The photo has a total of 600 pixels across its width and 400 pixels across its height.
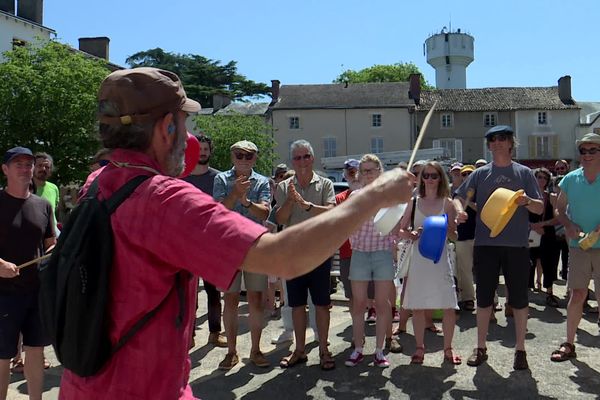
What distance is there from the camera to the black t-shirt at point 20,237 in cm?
404

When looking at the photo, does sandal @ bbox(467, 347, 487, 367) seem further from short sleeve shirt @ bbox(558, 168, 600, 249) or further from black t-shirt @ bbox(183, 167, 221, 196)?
black t-shirt @ bbox(183, 167, 221, 196)

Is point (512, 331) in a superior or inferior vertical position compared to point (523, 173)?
inferior

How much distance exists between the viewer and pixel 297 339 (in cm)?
554

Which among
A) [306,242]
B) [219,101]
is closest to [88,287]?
[306,242]

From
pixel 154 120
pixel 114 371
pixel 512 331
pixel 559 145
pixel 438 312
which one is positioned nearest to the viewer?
pixel 114 371

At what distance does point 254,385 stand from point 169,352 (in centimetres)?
360

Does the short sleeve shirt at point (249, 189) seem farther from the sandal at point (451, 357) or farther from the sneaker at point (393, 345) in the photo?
the sandal at point (451, 357)

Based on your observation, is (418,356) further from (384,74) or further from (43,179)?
(384,74)

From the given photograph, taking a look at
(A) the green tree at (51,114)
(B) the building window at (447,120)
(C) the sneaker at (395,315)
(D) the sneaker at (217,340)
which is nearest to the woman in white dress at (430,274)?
(C) the sneaker at (395,315)

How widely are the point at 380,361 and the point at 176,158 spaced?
165 inches

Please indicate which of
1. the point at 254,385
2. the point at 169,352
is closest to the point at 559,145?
the point at 254,385

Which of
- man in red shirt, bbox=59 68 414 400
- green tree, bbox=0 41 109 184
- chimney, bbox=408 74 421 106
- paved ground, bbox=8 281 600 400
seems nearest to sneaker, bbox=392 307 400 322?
paved ground, bbox=8 281 600 400

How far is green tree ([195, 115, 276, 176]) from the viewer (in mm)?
40250

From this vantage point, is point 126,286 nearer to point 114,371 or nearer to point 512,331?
point 114,371
